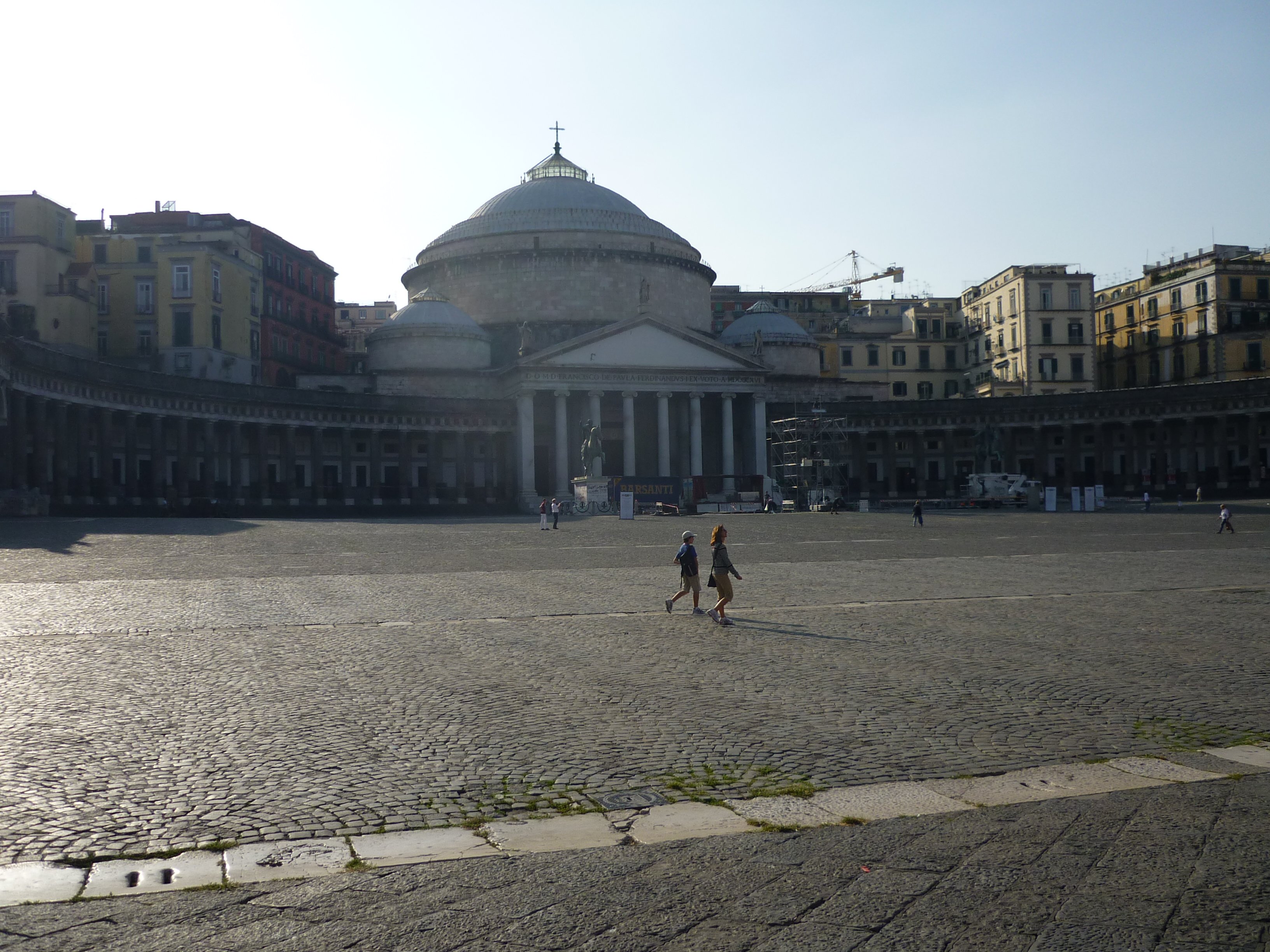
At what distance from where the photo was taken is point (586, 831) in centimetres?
630

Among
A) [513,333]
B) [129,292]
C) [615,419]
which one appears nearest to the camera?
[129,292]

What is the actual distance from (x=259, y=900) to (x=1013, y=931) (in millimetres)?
3479

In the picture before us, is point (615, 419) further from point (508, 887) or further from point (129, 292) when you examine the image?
point (508, 887)

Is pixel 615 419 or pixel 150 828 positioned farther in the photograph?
pixel 615 419

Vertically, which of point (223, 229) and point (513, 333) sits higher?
point (223, 229)

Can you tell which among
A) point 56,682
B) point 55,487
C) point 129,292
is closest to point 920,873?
point 56,682

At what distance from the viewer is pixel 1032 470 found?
7925cm

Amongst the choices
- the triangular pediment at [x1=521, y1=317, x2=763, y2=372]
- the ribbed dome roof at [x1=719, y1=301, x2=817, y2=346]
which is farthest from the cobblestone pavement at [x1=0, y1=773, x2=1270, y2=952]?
the ribbed dome roof at [x1=719, y1=301, x2=817, y2=346]

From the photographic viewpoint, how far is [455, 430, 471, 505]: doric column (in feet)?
239

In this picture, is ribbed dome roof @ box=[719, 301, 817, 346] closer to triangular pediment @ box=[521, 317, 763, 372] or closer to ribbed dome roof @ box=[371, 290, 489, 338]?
triangular pediment @ box=[521, 317, 763, 372]

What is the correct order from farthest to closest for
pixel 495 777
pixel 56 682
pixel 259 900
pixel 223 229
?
pixel 223 229, pixel 56 682, pixel 495 777, pixel 259 900

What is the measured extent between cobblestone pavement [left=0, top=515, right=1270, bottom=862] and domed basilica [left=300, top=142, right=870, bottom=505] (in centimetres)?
4301

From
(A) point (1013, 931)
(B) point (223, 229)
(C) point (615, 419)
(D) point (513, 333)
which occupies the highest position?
(B) point (223, 229)

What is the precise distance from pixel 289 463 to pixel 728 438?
1078 inches
